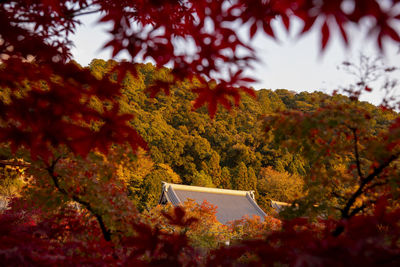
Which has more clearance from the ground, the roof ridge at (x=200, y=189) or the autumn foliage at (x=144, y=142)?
the autumn foliage at (x=144, y=142)

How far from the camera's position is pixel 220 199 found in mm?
16000

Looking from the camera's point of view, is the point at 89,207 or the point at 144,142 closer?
the point at 144,142

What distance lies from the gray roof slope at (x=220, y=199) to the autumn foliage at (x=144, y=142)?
12.9m

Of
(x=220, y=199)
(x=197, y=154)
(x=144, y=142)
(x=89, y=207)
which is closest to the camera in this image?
(x=144, y=142)

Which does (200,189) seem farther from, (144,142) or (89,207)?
(144,142)

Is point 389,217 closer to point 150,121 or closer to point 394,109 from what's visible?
point 394,109

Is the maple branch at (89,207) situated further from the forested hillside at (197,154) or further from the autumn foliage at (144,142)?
the forested hillside at (197,154)

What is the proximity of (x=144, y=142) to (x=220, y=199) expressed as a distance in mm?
15056

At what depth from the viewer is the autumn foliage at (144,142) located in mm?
975

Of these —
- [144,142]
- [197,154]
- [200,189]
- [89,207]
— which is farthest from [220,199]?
[144,142]

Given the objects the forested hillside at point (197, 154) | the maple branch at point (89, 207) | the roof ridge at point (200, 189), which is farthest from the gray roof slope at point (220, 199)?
the maple branch at point (89, 207)

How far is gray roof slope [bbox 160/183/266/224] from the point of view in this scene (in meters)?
14.7

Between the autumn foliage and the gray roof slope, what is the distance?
42.4ft

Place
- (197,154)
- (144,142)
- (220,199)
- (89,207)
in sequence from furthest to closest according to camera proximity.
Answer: (197,154) < (220,199) < (89,207) < (144,142)
